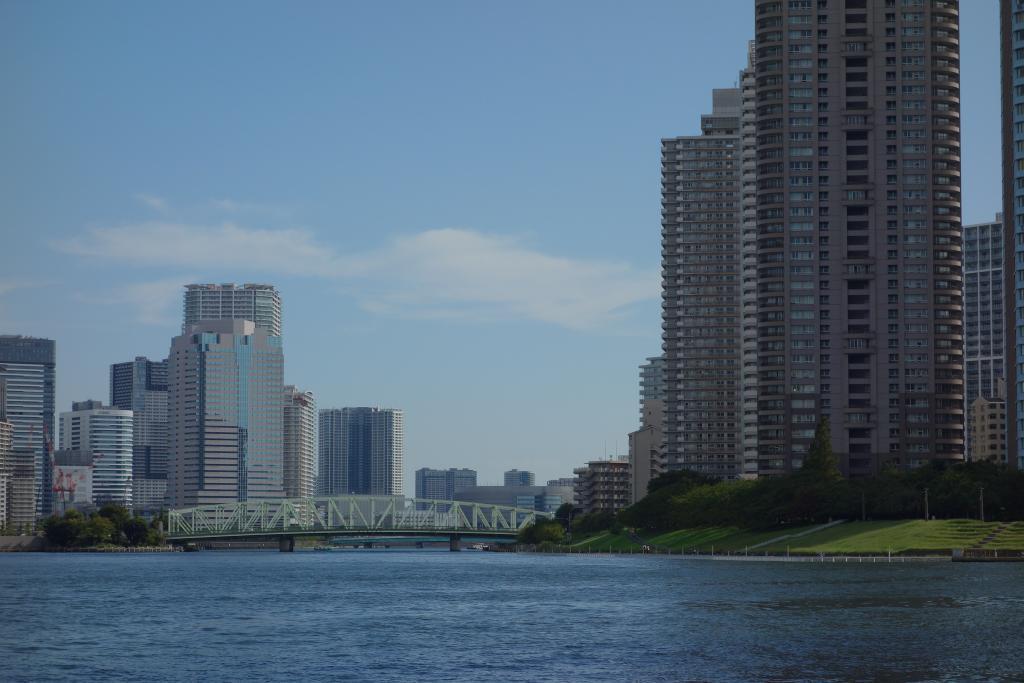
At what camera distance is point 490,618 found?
404 feet

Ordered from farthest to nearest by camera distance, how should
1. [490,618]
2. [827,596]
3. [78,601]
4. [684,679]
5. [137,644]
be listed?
[78,601], [827,596], [490,618], [137,644], [684,679]

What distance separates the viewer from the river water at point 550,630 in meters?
85.9

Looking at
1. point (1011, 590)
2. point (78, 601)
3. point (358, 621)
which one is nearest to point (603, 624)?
point (358, 621)

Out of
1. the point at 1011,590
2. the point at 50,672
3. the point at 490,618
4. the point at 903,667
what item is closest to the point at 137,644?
the point at 50,672

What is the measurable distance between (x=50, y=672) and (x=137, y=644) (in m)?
16.0

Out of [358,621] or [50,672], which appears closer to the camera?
[50,672]

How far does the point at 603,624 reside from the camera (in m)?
115

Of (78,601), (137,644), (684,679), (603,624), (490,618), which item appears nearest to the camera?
(684,679)

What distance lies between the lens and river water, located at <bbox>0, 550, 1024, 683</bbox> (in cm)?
8588

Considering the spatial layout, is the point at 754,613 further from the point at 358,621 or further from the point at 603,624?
the point at 358,621

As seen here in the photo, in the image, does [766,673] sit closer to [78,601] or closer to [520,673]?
[520,673]

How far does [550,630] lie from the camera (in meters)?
110

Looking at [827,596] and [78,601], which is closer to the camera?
[827,596]

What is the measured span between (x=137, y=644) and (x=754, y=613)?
4551cm
